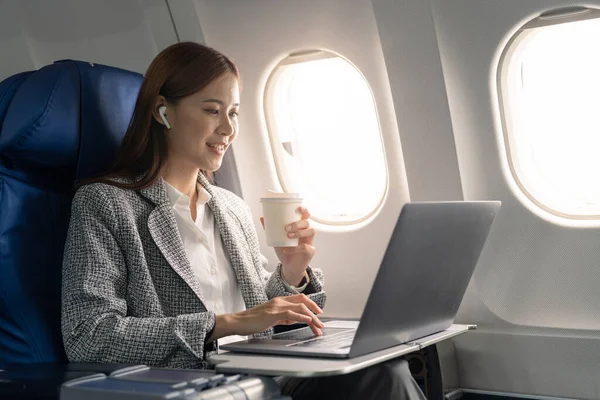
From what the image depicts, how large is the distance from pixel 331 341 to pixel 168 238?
569 millimetres

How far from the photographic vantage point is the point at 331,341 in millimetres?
2016

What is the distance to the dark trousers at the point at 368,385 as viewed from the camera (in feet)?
6.60

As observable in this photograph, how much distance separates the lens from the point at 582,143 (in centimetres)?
303

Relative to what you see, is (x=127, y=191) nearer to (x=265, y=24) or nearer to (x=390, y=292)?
(x=390, y=292)

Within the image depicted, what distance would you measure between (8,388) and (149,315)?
420mm

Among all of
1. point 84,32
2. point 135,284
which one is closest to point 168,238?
point 135,284

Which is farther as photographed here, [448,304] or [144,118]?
[144,118]

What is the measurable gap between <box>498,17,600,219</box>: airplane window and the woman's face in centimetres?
101

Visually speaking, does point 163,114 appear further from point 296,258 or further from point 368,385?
point 368,385

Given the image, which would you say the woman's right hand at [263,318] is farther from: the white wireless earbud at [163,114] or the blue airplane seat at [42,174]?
the white wireless earbud at [163,114]

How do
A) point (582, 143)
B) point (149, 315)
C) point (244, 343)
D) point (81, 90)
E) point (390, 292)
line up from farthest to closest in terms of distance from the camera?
1. point (582, 143)
2. point (81, 90)
3. point (149, 315)
4. point (244, 343)
5. point (390, 292)

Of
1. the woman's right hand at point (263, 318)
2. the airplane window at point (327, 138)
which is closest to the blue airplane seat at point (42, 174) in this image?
the woman's right hand at point (263, 318)

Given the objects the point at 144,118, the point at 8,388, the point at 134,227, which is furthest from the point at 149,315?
the point at 144,118

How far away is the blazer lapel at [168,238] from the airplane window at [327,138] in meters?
1.17
